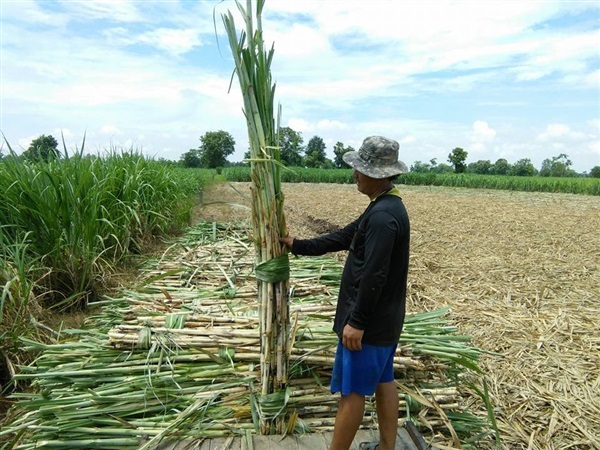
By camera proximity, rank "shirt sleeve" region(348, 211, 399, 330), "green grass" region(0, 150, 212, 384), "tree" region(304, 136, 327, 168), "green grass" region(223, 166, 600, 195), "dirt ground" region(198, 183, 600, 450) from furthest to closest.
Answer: "tree" region(304, 136, 327, 168)
"green grass" region(223, 166, 600, 195)
"green grass" region(0, 150, 212, 384)
"dirt ground" region(198, 183, 600, 450)
"shirt sleeve" region(348, 211, 399, 330)

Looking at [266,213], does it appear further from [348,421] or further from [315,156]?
[315,156]

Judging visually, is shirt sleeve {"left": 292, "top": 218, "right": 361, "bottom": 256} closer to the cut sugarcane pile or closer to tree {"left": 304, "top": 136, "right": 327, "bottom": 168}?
the cut sugarcane pile

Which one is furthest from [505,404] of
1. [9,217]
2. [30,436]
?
[9,217]

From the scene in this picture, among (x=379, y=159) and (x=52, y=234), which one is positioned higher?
(x=379, y=159)

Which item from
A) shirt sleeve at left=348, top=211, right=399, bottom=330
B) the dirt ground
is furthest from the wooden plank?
the dirt ground

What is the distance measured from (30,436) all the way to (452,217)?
33.1ft

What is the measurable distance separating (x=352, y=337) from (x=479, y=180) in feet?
106

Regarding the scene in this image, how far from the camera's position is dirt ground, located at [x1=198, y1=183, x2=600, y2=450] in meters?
2.72

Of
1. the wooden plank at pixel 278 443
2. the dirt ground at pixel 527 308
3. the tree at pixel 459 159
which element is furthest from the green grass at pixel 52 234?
the tree at pixel 459 159

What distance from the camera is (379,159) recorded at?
1927 mm

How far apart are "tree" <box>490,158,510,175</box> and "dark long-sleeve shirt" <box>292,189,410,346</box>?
2247 inches

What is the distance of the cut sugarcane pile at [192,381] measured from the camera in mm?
Result: 2121

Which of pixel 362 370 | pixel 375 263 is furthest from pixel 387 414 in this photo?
pixel 375 263

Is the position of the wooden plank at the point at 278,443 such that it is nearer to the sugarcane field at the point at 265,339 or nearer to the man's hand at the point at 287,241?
the sugarcane field at the point at 265,339
